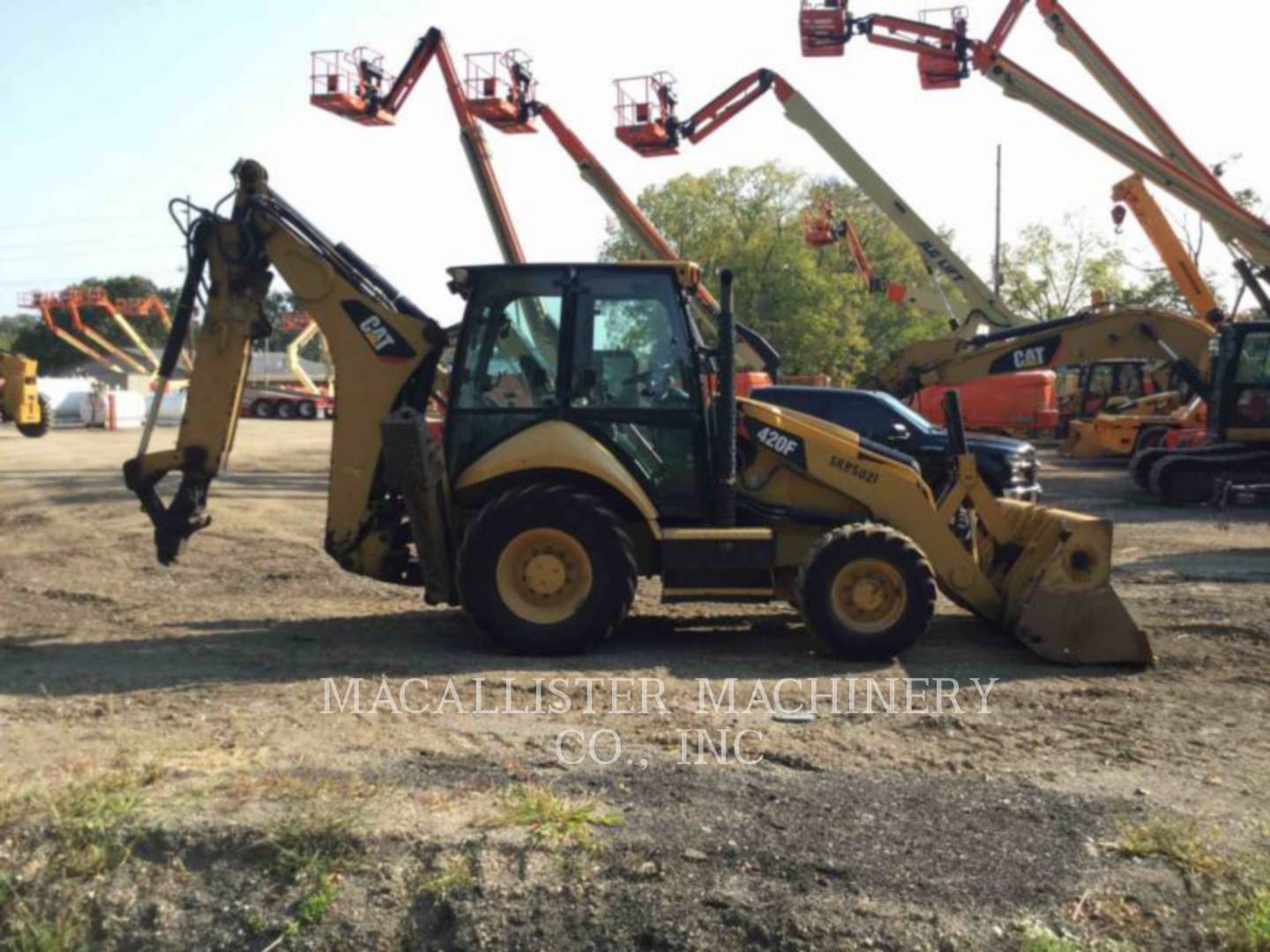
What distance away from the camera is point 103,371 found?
82.6 metres

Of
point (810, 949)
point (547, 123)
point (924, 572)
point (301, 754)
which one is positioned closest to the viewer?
point (810, 949)

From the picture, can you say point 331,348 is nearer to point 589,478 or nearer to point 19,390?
point 589,478

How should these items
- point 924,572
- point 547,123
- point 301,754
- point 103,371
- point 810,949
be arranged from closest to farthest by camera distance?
point 810,949 < point 301,754 < point 924,572 < point 547,123 < point 103,371

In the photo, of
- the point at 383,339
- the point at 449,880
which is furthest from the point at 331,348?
the point at 449,880

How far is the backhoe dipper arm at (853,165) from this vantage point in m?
25.1

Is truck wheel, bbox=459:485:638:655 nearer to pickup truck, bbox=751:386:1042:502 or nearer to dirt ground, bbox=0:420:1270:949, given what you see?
dirt ground, bbox=0:420:1270:949

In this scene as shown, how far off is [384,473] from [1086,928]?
5.41m

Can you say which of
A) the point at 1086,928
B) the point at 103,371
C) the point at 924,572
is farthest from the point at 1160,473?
the point at 103,371

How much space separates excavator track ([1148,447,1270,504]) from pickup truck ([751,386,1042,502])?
472 cm

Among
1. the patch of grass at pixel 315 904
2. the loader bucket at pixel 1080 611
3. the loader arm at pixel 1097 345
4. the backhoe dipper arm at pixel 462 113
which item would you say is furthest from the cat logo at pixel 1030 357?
the patch of grass at pixel 315 904

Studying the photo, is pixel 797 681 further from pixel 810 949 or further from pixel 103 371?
pixel 103 371

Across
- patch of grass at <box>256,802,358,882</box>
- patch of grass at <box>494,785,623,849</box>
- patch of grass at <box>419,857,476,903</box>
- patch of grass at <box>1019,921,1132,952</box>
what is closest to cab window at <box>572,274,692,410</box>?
patch of grass at <box>494,785,623,849</box>

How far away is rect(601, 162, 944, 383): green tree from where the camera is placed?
4759 cm

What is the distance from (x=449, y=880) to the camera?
433cm
